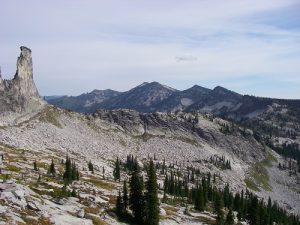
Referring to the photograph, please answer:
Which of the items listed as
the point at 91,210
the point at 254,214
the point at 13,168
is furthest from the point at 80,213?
the point at 254,214

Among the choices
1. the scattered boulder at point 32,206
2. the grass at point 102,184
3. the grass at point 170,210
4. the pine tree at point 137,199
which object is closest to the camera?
the scattered boulder at point 32,206

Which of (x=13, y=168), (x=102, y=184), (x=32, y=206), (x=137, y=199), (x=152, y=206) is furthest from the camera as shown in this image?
(x=102, y=184)

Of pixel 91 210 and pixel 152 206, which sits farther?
pixel 152 206

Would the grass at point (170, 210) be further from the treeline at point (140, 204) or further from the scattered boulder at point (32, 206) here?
the scattered boulder at point (32, 206)

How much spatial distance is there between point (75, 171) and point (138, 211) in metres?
62.1

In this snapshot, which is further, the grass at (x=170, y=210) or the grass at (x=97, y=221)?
the grass at (x=170, y=210)

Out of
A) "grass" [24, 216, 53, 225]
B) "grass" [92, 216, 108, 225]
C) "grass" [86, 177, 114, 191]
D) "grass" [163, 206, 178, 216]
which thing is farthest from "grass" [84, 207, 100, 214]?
"grass" [86, 177, 114, 191]

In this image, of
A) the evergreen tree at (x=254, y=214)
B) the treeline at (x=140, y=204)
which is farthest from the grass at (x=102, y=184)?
the evergreen tree at (x=254, y=214)

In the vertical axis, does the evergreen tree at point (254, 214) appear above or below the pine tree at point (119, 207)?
below

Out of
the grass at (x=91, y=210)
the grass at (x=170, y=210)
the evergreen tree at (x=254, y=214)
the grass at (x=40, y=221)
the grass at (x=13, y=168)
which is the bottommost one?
the evergreen tree at (x=254, y=214)

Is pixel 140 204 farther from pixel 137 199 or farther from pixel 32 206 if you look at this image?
pixel 32 206

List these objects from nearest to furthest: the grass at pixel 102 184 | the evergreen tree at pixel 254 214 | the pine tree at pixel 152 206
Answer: the pine tree at pixel 152 206, the evergreen tree at pixel 254 214, the grass at pixel 102 184

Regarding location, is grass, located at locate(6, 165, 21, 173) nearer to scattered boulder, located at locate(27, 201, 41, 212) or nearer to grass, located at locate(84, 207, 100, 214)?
grass, located at locate(84, 207, 100, 214)

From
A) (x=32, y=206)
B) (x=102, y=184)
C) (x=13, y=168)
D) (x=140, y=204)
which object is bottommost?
(x=102, y=184)
